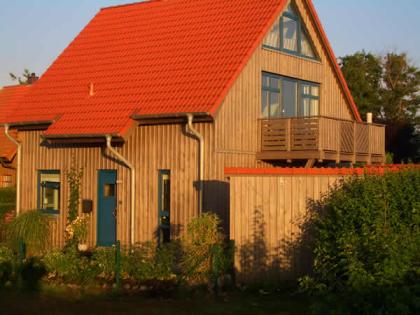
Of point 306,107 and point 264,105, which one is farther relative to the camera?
point 306,107

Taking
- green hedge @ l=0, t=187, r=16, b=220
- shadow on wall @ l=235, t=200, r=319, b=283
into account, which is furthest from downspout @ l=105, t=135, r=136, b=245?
green hedge @ l=0, t=187, r=16, b=220

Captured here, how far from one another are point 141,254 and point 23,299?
10.6 feet

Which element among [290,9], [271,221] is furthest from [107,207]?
[290,9]

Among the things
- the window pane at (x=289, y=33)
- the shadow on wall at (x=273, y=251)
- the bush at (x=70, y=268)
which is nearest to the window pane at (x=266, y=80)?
the window pane at (x=289, y=33)

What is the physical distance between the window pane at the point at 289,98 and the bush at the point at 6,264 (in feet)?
31.7

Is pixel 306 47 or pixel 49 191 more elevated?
pixel 306 47

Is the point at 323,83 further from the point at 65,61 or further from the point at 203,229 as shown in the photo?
the point at 203,229

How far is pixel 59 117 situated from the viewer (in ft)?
77.6

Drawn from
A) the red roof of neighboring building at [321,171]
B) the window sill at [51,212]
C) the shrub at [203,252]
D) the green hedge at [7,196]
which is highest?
the red roof of neighboring building at [321,171]

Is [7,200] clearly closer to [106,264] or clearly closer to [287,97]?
[287,97]

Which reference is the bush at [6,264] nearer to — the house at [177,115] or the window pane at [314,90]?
the house at [177,115]

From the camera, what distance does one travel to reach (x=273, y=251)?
627 inches

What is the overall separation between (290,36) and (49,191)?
9.38 meters

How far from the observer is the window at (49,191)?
24.3 metres
